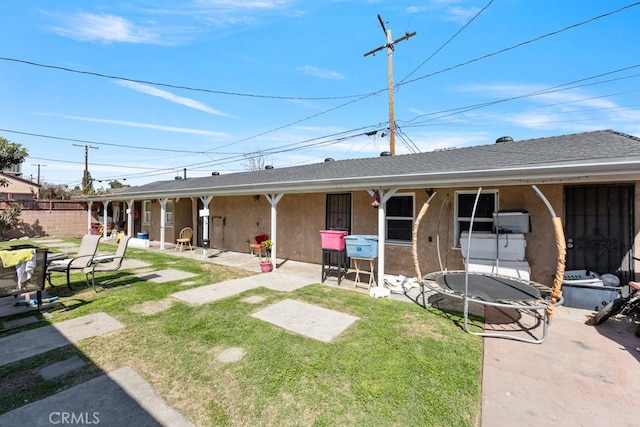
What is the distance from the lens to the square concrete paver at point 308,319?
4094 mm

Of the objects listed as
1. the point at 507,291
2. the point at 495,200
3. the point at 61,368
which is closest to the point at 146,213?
the point at 61,368

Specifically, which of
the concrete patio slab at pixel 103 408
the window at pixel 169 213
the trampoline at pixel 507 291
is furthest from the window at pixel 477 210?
the window at pixel 169 213

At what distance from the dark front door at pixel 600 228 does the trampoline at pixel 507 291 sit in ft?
3.96

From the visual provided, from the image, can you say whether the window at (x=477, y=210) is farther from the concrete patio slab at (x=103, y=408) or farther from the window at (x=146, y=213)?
the window at (x=146, y=213)

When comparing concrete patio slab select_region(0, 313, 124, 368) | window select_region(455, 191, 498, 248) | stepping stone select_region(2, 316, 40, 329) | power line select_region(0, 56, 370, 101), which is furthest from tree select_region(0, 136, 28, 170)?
window select_region(455, 191, 498, 248)

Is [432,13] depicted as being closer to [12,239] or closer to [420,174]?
[420,174]

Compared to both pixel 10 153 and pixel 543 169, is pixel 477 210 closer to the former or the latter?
pixel 543 169

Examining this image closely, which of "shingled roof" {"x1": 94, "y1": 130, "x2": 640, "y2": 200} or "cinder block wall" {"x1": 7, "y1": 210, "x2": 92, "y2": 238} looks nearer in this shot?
"shingled roof" {"x1": 94, "y1": 130, "x2": 640, "y2": 200}

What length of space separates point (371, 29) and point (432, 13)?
3.04 metres

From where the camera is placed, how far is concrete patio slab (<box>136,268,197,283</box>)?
7160mm

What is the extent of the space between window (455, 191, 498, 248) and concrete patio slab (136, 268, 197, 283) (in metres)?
6.91

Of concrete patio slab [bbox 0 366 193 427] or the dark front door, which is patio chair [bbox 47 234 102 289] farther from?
the dark front door

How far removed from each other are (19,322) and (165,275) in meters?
3.33

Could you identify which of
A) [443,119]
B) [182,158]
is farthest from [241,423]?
[182,158]
